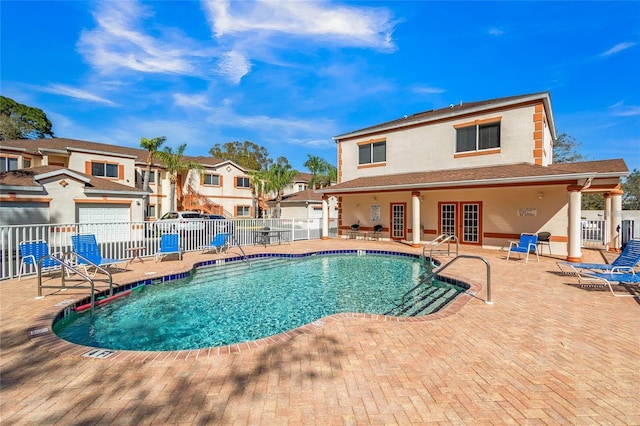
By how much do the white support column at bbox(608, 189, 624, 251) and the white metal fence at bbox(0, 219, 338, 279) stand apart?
55.3ft

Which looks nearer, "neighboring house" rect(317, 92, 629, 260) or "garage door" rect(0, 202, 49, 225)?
"neighboring house" rect(317, 92, 629, 260)

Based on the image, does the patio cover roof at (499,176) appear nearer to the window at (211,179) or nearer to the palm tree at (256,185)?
the palm tree at (256,185)

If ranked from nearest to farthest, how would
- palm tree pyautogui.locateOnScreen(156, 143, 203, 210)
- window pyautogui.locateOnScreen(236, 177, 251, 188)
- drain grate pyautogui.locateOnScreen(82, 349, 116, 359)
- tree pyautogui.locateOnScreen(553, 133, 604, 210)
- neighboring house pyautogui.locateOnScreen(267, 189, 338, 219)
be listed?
drain grate pyautogui.locateOnScreen(82, 349, 116, 359), palm tree pyautogui.locateOnScreen(156, 143, 203, 210), neighboring house pyautogui.locateOnScreen(267, 189, 338, 219), window pyautogui.locateOnScreen(236, 177, 251, 188), tree pyautogui.locateOnScreen(553, 133, 604, 210)

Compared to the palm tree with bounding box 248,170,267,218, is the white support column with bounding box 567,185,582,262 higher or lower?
lower

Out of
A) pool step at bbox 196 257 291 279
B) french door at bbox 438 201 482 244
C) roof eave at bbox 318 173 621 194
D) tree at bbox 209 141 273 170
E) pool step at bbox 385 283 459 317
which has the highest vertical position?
tree at bbox 209 141 273 170

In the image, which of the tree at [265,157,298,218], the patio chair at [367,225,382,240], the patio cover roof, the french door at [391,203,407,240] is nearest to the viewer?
the patio cover roof

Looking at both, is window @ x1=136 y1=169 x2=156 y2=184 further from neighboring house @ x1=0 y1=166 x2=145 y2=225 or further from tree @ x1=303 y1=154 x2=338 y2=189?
tree @ x1=303 y1=154 x2=338 y2=189

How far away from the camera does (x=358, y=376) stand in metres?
3.47

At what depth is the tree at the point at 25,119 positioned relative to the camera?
132 feet

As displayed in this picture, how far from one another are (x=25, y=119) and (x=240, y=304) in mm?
55836

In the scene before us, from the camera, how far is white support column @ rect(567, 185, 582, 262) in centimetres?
1097

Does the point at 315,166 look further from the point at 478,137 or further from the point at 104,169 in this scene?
the point at 478,137

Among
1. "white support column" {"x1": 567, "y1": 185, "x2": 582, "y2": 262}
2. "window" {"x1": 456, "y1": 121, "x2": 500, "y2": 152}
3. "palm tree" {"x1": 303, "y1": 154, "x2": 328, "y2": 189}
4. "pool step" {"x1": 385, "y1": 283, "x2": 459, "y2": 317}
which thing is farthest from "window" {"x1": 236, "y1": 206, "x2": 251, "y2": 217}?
"white support column" {"x1": 567, "y1": 185, "x2": 582, "y2": 262}

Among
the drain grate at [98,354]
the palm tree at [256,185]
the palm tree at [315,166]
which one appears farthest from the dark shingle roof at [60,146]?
the drain grate at [98,354]
